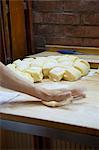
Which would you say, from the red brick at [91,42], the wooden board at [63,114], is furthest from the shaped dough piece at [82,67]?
the red brick at [91,42]

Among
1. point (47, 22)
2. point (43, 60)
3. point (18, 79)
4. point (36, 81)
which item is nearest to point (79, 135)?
point (18, 79)

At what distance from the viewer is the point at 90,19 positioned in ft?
4.85

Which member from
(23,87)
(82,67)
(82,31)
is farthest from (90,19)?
(23,87)

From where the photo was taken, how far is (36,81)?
3.55ft

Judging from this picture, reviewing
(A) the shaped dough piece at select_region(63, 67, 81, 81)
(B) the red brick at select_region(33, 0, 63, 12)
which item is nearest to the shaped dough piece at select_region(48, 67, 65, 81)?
(A) the shaped dough piece at select_region(63, 67, 81, 81)

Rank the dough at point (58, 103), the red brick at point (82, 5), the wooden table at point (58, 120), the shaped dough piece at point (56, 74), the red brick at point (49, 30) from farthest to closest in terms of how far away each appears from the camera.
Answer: the red brick at point (49, 30) < the red brick at point (82, 5) < the shaped dough piece at point (56, 74) < the dough at point (58, 103) < the wooden table at point (58, 120)

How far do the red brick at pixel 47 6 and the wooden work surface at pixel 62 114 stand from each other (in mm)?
772

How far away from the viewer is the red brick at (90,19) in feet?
4.80

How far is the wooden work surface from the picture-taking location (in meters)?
0.70

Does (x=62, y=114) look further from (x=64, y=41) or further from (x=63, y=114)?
(x=64, y=41)

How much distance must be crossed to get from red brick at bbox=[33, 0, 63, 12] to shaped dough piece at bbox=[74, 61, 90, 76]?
1.64 ft

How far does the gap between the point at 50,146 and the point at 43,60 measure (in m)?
0.36

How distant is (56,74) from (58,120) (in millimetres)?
367

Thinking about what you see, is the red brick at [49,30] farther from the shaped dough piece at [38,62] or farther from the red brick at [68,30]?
the shaped dough piece at [38,62]
